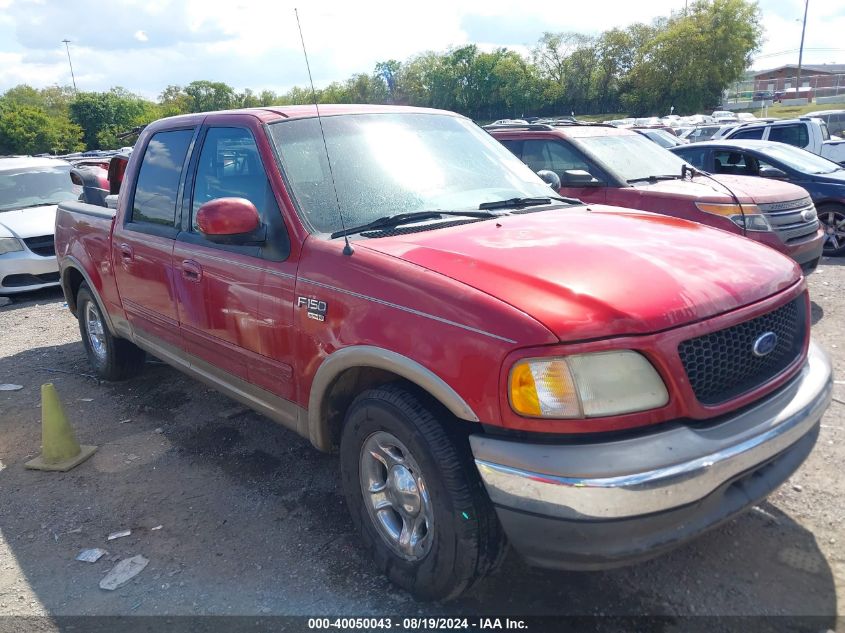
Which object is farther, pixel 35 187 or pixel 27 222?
pixel 35 187

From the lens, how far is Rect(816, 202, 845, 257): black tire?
29.4 feet

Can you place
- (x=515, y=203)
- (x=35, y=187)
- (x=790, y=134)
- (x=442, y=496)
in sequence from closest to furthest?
(x=442, y=496) → (x=515, y=203) → (x=35, y=187) → (x=790, y=134)

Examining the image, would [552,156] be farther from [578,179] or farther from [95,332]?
[95,332]

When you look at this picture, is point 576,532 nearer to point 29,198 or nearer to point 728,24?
point 29,198

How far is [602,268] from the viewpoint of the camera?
2.50 metres

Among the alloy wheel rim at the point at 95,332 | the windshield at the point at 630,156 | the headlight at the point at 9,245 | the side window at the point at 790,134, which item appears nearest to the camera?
the alloy wheel rim at the point at 95,332

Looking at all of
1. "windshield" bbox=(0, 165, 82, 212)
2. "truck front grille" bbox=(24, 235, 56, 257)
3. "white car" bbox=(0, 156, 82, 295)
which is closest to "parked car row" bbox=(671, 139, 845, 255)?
"white car" bbox=(0, 156, 82, 295)

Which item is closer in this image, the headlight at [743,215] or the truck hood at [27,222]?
the headlight at [743,215]

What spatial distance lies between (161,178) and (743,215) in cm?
528

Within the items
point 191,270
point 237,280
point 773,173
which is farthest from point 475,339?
point 773,173

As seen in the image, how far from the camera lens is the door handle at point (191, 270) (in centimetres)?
371

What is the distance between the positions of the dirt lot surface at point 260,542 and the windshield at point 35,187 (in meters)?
6.50

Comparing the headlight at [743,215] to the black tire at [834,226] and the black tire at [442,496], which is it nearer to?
the black tire at [834,226]

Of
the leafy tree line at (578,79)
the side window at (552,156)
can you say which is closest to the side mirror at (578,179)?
the side window at (552,156)
